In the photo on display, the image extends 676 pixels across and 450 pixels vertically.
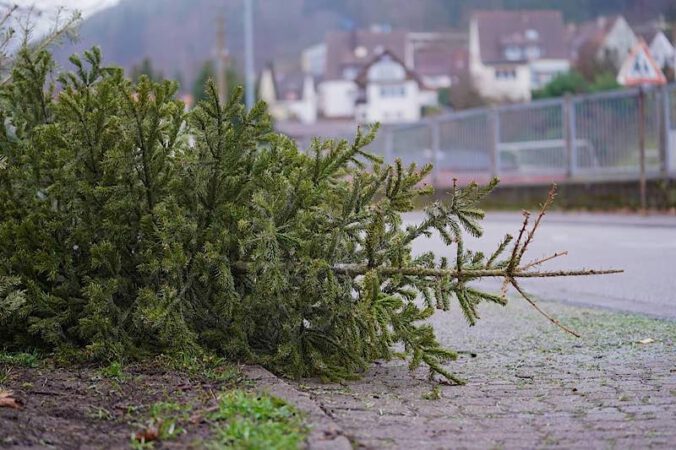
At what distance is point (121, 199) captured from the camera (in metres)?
5.50

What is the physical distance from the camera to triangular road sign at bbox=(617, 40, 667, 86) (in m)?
18.9

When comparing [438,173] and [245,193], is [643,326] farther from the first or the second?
[438,173]

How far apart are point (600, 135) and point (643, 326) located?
14755 millimetres

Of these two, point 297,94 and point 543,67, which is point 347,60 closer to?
point 297,94

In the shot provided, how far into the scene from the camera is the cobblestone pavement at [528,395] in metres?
4.25

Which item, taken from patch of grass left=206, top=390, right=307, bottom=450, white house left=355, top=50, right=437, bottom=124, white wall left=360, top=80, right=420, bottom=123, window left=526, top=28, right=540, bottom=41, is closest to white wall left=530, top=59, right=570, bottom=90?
window left=526, top=28, right=540, bottom=41

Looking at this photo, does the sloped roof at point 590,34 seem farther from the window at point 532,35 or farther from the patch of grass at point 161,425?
the patch of grass at point 161,425

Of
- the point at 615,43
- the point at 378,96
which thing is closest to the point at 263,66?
the point at 378,96

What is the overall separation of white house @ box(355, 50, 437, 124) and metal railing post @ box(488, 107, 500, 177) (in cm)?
9407

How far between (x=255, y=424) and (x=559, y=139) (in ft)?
64.3

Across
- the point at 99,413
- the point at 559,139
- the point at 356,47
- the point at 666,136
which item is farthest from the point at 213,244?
the point at 356,47

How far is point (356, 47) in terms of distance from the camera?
129 m

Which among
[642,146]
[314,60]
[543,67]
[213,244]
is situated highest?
[314,60]

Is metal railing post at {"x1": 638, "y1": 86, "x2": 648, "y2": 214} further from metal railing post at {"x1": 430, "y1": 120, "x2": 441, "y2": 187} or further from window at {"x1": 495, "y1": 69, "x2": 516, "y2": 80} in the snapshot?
window at {"x1": 495, "y1": 69, "x2": 516, "y2": 80}
